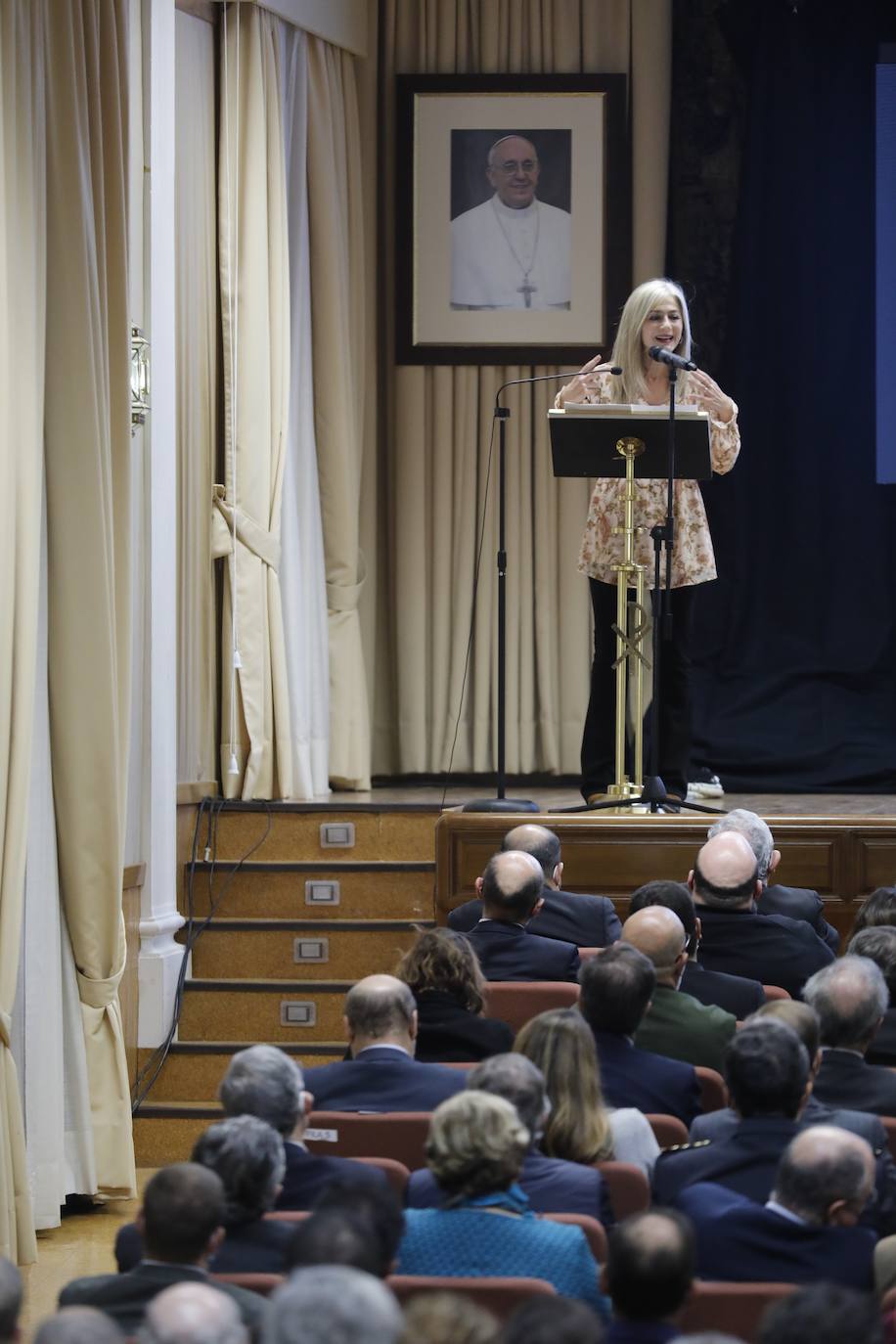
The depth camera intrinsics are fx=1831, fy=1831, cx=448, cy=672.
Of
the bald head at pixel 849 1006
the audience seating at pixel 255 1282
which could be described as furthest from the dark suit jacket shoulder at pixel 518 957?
the audience seating at pixel 255 1282

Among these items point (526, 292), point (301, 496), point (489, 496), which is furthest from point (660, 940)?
point (526, 292)

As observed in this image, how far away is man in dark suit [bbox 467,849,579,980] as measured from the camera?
4.43 metres

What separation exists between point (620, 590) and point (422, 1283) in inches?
154

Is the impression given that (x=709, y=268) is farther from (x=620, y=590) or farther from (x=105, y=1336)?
(x=105, y=1336)

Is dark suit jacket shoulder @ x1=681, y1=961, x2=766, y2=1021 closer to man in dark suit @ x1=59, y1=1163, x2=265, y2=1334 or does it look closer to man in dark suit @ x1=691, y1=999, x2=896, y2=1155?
man in dark suit @ x1=691, y1=999, x2=896, y2=1155

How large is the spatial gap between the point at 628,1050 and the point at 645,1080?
0.07m

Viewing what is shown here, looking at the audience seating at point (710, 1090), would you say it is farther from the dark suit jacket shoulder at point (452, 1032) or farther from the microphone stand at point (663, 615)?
the microphone stand at point (663, 615)

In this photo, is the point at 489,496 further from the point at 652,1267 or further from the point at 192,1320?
the point at 192,1320

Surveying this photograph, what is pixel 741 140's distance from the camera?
8281mm

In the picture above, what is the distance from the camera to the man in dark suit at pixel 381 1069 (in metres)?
3.40

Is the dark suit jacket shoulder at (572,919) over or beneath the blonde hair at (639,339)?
beneath

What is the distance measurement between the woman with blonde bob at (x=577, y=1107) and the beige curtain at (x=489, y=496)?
16.4 ft

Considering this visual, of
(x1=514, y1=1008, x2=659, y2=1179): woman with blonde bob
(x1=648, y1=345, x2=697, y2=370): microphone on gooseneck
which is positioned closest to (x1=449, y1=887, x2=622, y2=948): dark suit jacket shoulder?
(x1=514, y1=1008, x2=659, y2=1179): woman with blonde bob

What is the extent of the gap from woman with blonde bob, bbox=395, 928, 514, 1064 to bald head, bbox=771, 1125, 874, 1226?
1.22m
